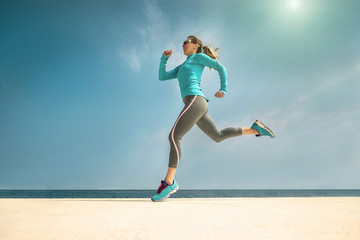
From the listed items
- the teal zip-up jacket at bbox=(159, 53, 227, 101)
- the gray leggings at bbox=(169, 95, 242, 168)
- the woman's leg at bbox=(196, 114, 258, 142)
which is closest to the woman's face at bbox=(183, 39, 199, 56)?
the teal zip-up jacket at bbox=(159, 53, 227, 101)

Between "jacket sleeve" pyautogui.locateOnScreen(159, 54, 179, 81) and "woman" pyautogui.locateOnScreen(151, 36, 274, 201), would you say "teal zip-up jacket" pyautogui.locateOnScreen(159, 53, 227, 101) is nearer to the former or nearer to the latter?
"woman" pyautogui.locateOnScreen(151, 36, 274, 201)

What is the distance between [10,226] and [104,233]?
0.68 meters

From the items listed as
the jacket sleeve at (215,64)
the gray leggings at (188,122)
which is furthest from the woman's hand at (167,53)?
the gray leggings at (188,122)

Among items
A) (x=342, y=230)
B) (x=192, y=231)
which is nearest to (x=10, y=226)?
(x=192, y=231)

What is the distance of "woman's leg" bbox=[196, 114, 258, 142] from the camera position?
14.4 feet

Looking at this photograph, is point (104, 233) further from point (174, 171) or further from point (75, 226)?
point (174, 171)

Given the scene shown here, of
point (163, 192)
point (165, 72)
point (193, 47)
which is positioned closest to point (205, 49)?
point (193, 47)

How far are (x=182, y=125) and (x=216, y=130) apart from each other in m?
0.65

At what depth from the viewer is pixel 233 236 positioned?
1.49m

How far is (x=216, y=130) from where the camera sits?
4402mm

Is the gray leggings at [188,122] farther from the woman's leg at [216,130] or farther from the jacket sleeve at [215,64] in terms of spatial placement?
the jacket sleeve at [215,64]

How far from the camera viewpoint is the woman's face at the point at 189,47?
4730mm

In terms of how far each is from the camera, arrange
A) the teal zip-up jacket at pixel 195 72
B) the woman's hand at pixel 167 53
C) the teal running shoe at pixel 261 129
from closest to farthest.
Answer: the teal zip-up jacket at pixel 195 72 < the teal running shoe at pixel 261 129 < the woman's hand at pixel 167 53

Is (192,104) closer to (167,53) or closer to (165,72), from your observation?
(165,72)
